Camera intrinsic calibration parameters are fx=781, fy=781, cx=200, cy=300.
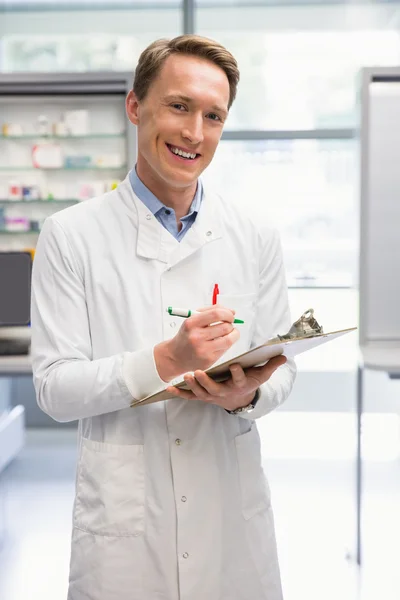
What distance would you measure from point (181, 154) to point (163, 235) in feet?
0.56

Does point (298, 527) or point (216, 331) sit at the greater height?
point (216, 331)

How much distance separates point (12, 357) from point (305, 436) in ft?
8.62

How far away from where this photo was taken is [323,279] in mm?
6461

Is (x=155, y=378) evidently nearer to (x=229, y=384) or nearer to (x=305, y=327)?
(x=229, y=384)

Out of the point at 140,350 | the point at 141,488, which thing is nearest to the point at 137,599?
the point at 141,488

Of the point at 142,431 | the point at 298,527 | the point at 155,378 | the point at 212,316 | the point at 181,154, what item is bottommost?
the point at 298,527

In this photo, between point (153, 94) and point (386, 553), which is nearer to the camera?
point (153, 94)

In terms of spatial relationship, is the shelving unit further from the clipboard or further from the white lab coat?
the clipboard

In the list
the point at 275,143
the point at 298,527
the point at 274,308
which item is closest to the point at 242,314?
the point at 274,308

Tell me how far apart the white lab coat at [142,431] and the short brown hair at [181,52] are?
0.24 metres

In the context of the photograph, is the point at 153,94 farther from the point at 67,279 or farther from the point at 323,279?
the point at 323,279

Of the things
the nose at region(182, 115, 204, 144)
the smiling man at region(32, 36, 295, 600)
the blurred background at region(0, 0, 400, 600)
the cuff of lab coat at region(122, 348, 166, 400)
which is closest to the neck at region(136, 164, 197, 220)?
the smiling man at region(32, 36, 295, 600)

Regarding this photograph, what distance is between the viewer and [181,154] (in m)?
1.44

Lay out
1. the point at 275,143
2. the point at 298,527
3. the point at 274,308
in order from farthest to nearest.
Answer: the point at 275,143, the point at 298,527, the point at 274,308
